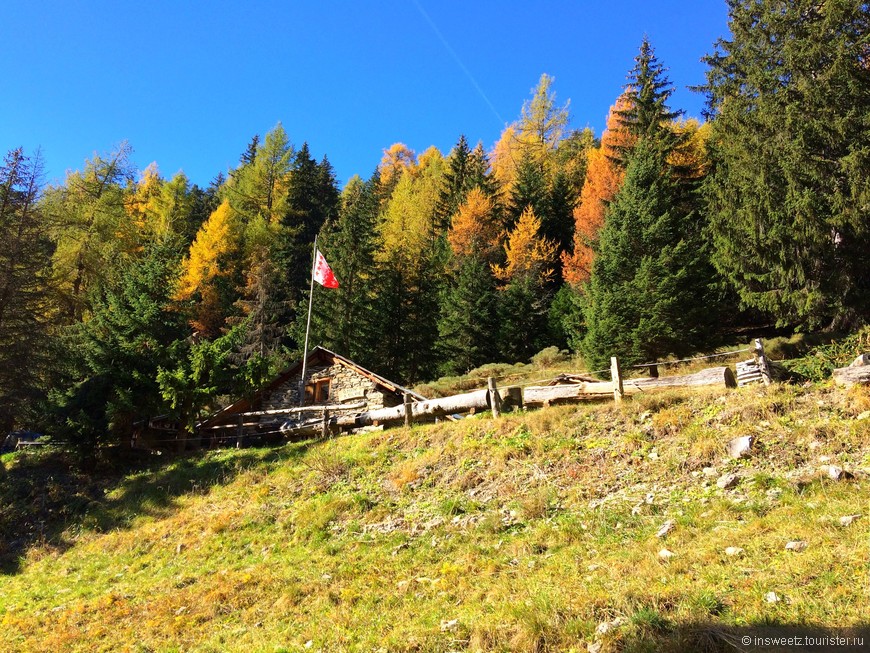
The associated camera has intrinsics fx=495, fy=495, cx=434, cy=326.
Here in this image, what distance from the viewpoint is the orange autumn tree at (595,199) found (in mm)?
33406

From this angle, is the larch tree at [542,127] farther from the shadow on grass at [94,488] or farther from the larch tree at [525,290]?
the shadow on grass at [94,488]

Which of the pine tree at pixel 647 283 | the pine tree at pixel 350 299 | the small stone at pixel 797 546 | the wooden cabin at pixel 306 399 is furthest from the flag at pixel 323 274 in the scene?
the small stone at pixel 797 546

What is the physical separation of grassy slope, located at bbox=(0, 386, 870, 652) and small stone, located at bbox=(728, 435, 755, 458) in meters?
0.18

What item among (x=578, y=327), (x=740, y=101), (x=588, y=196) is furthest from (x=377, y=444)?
(x=588, y=196)

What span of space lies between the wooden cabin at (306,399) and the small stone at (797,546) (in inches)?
635

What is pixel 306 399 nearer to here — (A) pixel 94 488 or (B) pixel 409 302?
(A) pixel 94 488

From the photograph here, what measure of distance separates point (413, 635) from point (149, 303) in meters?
22.3

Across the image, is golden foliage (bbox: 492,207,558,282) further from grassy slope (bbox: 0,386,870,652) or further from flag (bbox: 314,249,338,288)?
grassy slope (bbox: 0,386,870,652)

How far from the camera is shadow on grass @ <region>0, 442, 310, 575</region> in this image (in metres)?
16.2

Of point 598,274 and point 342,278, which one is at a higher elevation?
point 342,278

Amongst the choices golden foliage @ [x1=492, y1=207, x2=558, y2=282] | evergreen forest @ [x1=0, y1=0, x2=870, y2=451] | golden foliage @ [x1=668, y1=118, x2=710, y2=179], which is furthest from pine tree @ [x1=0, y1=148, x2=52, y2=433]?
golden foliage @ [x1=668, y1=118, x2=710, y2=179]

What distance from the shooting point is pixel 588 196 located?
35.1 metres

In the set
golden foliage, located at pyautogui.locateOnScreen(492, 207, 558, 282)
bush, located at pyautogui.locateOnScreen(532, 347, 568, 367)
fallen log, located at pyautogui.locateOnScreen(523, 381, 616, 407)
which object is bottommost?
A: fallen log, located at pyautogui.locateOnScreen(523, 381, 616, 407)

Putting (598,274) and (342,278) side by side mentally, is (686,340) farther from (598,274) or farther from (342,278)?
(342,278)
